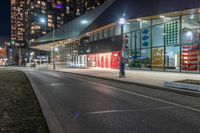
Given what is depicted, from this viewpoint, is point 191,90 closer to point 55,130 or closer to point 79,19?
point 55,130

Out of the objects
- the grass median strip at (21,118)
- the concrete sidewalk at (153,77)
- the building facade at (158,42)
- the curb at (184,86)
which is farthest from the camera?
the building facade at (158,42)

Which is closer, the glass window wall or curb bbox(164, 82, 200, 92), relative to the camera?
curb bbox(164, 82, 200, 92)

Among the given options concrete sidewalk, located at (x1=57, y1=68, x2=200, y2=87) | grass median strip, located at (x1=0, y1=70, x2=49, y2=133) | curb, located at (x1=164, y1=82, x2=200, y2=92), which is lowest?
grass median strip, located at (x1=0, y1=70, x2=49, y2=133)

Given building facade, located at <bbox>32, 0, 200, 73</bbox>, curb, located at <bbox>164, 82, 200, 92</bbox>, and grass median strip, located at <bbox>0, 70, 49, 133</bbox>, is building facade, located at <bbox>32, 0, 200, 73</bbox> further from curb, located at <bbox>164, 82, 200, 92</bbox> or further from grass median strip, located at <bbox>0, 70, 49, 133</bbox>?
grass median strip, located at <bbox>0, 70, 49, 133</bbox>

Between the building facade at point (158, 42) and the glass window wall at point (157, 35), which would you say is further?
the glass window wall at point (157, 35)

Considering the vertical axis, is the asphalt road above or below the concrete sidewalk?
below

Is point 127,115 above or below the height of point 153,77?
below

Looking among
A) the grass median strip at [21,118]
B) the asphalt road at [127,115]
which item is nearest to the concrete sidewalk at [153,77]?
the asphalt road at [127,115]

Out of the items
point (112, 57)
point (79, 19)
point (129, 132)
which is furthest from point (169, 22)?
point (79, 19)

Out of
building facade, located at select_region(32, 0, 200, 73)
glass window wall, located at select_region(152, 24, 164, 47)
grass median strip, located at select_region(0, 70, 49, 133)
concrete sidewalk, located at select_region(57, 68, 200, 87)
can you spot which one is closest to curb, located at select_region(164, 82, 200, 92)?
concrete sidewalk, located at select_region(57, 68, 200, 87)

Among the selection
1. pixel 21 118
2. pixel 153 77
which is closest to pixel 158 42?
pixel 153 77

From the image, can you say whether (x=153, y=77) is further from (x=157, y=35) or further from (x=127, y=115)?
(x=127, y=115)

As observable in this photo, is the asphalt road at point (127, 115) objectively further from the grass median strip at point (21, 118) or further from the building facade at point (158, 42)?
the building facade at point (158, 42)

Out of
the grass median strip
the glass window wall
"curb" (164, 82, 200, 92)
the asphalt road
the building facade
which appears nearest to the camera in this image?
the grass median strip
